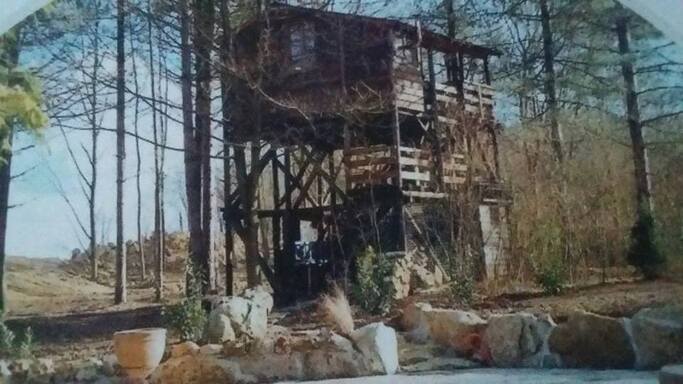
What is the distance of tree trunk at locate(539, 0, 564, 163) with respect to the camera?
3.31 metres

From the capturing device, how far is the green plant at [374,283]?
10.7ft

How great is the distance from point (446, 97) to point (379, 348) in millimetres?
1108

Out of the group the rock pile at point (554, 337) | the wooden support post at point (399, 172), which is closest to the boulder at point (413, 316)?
the rock pile at point (554, 337)

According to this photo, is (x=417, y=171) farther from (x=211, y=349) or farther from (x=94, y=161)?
(x=94, y=161)

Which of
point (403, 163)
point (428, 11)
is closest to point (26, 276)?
point (403, 163)

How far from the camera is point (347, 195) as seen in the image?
3406mm

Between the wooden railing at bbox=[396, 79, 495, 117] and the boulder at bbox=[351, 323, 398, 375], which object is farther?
the wooden railing at bbox=[396, 79, 495, 117]

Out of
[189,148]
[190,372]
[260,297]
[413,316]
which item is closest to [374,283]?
[413,316]

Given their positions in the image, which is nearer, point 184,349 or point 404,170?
point 184,349

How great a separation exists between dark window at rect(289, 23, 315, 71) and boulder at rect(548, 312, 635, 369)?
1.52 m

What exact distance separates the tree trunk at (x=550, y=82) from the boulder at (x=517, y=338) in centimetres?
67

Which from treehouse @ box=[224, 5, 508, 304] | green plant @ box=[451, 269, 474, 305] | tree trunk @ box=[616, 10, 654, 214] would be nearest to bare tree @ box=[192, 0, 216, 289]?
treehouse @ box=[224, 5, 508, 304]

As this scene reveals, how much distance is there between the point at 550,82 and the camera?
11.0 ft

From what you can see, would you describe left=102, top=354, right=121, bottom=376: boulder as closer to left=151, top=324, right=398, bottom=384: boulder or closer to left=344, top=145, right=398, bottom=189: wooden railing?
left=151, top=324, right=398, bottom=384: boulder
